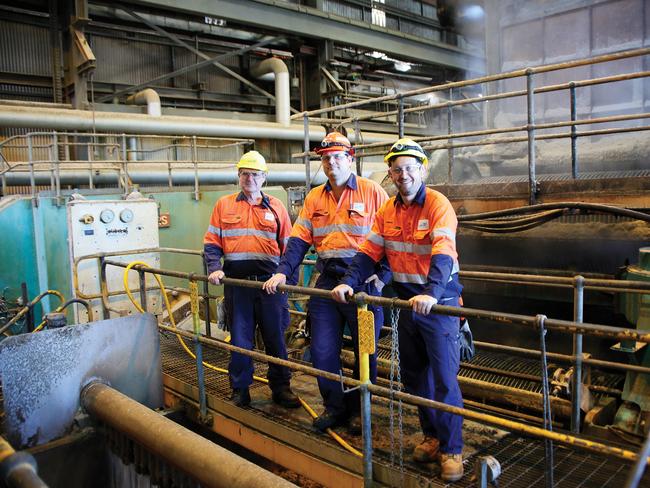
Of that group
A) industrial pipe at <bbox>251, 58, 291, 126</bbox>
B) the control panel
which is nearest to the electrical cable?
Answer: the control panel

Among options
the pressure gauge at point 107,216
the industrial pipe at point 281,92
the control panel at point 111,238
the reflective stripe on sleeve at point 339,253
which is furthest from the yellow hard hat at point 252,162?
the industrial pipe at point 281,92

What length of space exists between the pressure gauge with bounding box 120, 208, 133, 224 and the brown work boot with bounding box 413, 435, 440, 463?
245 inches

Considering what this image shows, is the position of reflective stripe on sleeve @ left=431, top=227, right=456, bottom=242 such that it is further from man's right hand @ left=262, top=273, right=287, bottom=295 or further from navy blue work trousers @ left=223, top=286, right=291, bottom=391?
navy blue work trousers @ left=223, top=286, right=291, bottom=391

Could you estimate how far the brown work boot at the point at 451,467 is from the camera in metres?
2.81

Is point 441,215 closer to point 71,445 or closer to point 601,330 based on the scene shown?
point 601,330

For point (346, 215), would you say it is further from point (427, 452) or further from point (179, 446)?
point (179, 446)

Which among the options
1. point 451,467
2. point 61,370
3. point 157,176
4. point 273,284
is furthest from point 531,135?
point 157,176

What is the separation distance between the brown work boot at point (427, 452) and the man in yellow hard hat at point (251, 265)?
1.24m

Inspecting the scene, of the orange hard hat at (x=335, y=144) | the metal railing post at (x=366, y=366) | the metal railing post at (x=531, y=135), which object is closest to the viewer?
the metal railing post at (x=366, y=366)

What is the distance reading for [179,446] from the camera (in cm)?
267

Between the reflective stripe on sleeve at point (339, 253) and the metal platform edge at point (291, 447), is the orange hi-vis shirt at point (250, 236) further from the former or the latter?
the metal platform edge at point (291, 447)

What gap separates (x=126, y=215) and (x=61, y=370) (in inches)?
183

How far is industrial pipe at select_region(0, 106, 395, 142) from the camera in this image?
10680 millimetres

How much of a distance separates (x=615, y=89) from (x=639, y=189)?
4439 millimetres
